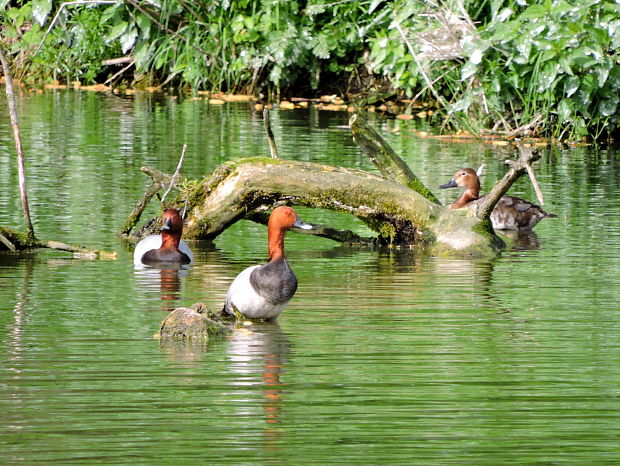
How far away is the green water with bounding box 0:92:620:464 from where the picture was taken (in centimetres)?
543

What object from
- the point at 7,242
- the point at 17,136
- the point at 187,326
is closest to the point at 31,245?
the point at 7,242

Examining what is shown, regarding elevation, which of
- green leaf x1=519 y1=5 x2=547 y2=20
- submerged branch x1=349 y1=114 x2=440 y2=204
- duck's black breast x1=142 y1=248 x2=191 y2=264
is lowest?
duck's black breast x1=142 y1=248 x2=191 y2=264

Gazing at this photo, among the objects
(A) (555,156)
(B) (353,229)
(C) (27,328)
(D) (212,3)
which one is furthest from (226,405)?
(D) (212,3)

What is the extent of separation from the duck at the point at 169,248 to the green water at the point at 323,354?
0.55 ft

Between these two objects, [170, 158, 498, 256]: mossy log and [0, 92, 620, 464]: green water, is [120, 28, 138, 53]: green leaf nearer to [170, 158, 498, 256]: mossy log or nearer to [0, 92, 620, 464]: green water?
[0, 92, 620, 464]: green water

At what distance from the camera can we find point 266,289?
306 inches

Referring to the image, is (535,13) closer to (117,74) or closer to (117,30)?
(117,30)

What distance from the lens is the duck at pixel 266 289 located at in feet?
25.5

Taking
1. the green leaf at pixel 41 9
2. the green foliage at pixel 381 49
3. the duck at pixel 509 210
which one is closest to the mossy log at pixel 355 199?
the duck at pixel 509 210

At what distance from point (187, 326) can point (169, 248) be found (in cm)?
291

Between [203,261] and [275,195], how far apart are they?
78cm

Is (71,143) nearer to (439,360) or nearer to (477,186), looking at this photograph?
(477,186)

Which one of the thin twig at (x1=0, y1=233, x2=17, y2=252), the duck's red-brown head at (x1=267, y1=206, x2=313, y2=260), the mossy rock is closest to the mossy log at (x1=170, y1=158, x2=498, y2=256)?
the thin twig at (x1=0, y1=233, x2=17, y2=252)

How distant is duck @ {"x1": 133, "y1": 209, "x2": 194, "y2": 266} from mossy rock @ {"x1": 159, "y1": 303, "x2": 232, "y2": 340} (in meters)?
2.75
